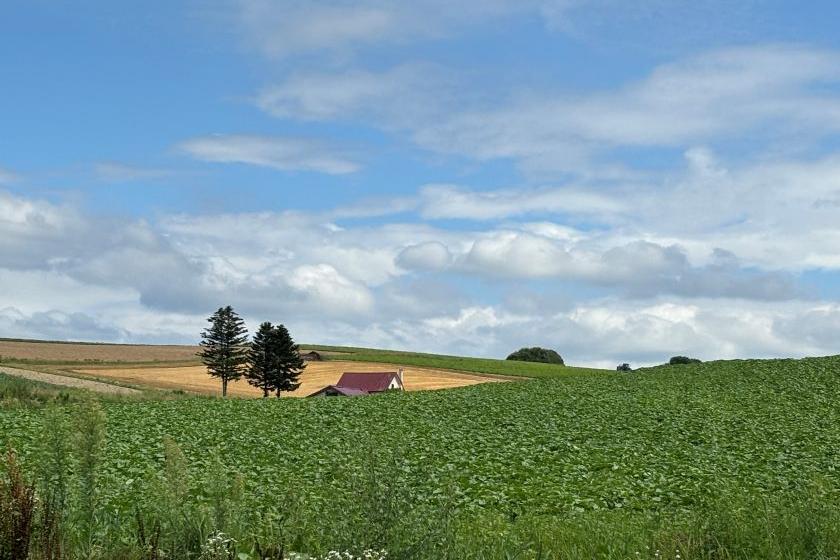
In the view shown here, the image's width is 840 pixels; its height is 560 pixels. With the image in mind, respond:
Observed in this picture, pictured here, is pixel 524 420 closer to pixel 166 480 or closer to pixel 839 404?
pixel 839 404

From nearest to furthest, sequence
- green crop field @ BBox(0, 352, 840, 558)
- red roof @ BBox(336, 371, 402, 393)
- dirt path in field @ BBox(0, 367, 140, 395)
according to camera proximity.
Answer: green crop field @ BBox(0, 352, 840, 558), dirt path in field @ BBox(0, 367, 140, 395), red roof @ BBox(336, 371, 402, 393)

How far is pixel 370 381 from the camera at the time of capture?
253 ft

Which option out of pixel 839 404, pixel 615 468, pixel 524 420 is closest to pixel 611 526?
pixel 615 468

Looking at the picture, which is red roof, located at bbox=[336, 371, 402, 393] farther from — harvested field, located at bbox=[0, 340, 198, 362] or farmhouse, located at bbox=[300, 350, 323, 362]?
harvested field, located at bbox=[0, 340, 198, 362]

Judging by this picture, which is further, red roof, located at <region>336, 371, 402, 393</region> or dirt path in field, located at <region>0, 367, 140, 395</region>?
red roof, located at <region>336, 371, 402, 393</region>

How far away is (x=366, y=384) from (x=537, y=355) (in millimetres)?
70221

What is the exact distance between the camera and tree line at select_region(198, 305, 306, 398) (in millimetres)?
89062

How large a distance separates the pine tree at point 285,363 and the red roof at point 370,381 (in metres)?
10.5

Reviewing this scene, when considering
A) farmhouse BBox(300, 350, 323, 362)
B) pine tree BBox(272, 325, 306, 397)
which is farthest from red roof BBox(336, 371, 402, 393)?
farmhouse BBox(300, 350, 323, 362)

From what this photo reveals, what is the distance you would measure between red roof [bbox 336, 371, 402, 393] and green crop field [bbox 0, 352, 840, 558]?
22164 mm

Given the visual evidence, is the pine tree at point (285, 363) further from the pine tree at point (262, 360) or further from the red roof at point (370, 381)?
the red roof at point (370, 381)

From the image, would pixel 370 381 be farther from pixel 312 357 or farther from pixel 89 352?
pixel 89 352

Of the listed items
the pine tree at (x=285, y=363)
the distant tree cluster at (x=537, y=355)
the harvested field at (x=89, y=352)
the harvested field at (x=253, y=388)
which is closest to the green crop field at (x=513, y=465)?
the harvested field at (x=253, y=388)

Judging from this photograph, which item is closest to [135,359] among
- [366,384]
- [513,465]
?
[366,384]
